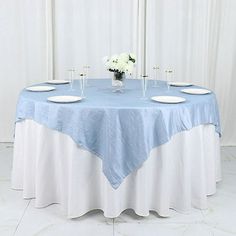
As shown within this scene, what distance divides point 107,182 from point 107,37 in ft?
7.13

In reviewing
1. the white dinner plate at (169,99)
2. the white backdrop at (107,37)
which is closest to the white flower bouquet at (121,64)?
the white dinner plate at (169,99)

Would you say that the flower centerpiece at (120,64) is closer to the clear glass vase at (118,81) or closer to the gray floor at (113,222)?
the clear glass vase at (118,81)

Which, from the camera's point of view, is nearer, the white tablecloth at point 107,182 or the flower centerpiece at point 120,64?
the white tablecloth at point 107,182

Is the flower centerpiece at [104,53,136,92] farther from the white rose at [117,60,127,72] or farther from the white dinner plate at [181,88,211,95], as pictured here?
the white dinner plate at [181,88,211,95]

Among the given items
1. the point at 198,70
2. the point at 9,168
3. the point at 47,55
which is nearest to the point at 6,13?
the point at 47,55

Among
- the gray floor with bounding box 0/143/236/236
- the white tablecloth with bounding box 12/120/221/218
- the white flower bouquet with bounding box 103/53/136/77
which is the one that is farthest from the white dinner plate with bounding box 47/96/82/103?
the gray floor with bounding box 0/143/236/236

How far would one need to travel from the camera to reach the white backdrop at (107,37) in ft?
13.4

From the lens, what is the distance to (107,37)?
13.6 feet

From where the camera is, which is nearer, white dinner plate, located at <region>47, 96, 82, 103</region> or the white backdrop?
white dinner plate, located at <region>47, 96, 82, 103</region>

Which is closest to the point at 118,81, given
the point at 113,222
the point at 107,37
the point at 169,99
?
the point at 169,99

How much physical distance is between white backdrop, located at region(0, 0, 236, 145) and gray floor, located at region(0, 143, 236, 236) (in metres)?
1.76

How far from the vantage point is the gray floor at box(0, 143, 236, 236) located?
2348 mm

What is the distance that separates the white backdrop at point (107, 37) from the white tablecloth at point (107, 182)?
5.25 feet
